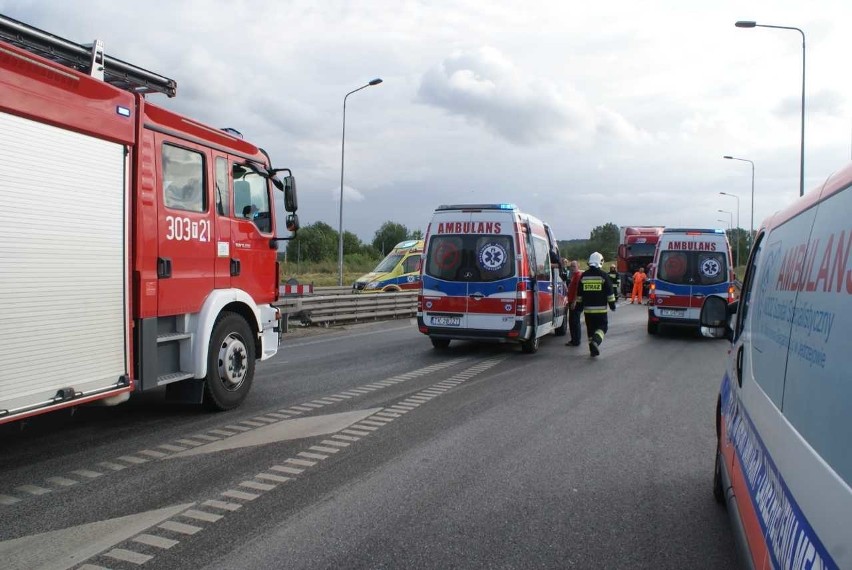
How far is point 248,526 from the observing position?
3.91m

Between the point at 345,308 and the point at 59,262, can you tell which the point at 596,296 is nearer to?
the point at 345,308

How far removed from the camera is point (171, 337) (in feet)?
20.1

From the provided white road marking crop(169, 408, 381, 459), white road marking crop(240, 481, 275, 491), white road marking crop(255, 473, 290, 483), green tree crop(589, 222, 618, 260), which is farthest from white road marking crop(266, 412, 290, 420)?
green tree crop(589, 222, 618, 260)

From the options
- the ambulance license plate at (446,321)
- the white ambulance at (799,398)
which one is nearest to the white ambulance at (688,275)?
the ambulance license plate at (446,321)

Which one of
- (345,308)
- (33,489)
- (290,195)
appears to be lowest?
(33,489)

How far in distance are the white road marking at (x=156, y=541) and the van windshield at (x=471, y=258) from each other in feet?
27.2

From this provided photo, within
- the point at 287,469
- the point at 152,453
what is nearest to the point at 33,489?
the point at 152,453

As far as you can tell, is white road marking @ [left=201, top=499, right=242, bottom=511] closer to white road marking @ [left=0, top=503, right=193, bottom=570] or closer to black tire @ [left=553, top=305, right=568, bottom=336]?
white road marking @ [left=0, top=503, right=193, bottom=570]

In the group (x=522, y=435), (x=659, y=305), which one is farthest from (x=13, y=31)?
(x=659, y=305)

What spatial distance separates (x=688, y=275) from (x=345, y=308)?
8.23m

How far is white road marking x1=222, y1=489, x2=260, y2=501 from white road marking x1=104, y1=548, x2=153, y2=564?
0.89 metres

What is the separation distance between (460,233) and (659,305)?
20.8ft

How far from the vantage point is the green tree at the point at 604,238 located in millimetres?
117613

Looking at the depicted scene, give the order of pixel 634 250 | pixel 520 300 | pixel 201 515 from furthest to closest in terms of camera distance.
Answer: pixel 634 250, pixel 520 300, pixel 201 515
